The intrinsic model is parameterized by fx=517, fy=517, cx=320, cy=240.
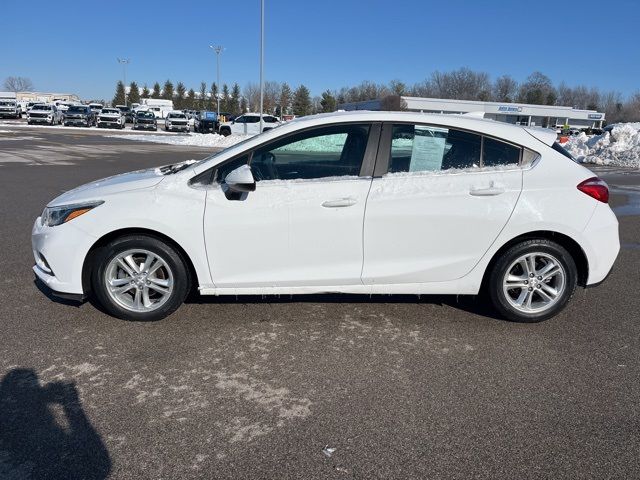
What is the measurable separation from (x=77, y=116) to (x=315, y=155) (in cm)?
4844

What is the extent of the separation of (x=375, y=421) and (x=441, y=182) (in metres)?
2.04

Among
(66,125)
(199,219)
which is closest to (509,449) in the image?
(199,219)

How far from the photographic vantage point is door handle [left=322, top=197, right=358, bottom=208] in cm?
406

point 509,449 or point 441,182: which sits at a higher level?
point 441,182

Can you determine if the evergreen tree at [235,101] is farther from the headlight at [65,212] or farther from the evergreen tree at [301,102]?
the headlight at [65,212]

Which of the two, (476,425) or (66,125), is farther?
(66,125)

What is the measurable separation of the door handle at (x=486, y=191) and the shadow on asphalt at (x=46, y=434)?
3.14m

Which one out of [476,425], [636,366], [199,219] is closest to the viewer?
[476,425]

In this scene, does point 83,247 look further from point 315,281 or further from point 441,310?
point 441,310

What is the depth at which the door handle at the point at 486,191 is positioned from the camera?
13.6 ft

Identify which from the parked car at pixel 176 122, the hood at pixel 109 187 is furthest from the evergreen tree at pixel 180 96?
the hood at pixel 109 187

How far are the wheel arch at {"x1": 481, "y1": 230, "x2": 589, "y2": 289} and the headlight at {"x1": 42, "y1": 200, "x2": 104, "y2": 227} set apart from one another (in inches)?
128

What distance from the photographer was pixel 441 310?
4691mm

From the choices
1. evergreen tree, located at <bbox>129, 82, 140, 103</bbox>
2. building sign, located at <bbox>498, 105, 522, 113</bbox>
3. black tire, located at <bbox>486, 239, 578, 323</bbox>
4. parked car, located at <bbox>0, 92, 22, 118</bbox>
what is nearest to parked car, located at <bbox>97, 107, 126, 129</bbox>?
parked car, located at <bbox>0, 92, 22, 118</bbox>
